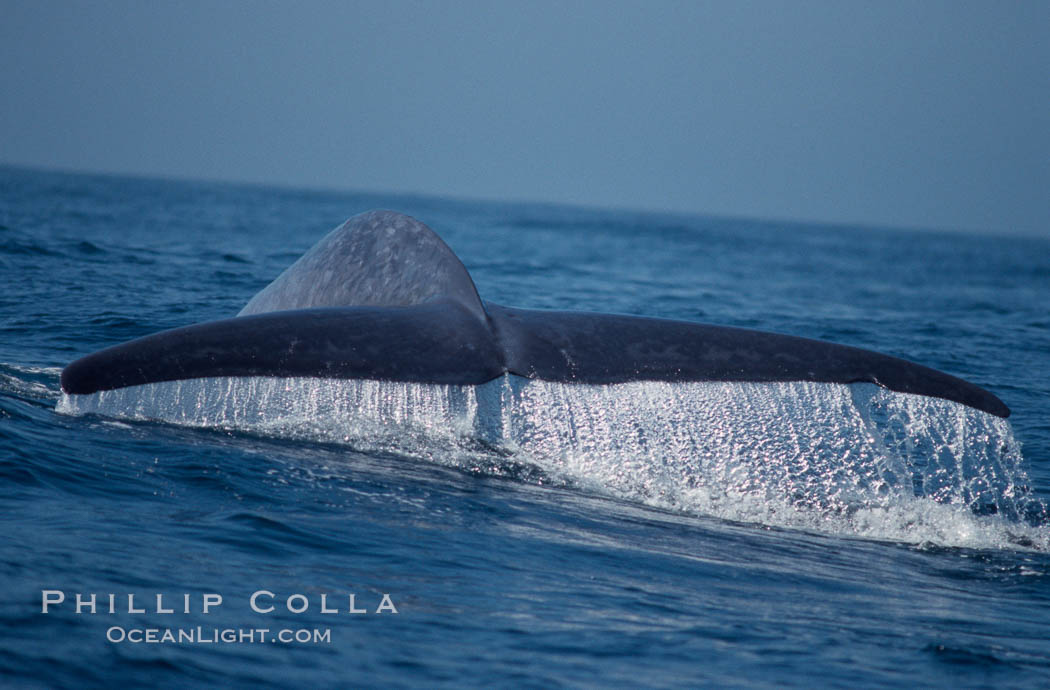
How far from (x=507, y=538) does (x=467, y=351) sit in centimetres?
94

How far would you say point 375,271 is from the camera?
6434 mm

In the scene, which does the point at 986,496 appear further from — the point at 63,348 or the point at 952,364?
the point at 63,348

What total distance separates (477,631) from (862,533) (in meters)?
2.94

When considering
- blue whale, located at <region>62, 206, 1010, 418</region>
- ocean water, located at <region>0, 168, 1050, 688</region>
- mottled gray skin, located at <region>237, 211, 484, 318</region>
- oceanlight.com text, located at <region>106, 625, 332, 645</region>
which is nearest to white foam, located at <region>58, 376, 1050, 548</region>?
ocean water, located at <region>0, 168, 1050, 688</region>

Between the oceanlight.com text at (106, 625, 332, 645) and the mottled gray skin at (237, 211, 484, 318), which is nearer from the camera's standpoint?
the oceanlight.com text at (106, 625, 332, 645)

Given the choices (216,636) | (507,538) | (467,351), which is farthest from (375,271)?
(216,636)

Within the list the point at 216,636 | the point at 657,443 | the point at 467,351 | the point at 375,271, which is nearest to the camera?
the point at 216,636

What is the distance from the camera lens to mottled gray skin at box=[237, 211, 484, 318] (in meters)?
6.12

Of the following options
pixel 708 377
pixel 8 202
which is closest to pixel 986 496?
pixel 708 377

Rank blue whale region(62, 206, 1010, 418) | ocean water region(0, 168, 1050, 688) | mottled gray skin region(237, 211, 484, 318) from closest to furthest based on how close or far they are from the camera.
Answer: ocean water region(0, 168, 1050, 688)
blue whale region(62, 206, 1010, 418)
mottled gray skin region(237, 211, 484, 318)

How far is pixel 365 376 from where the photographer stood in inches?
191

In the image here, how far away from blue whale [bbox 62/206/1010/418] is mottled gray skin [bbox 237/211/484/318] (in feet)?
0.07

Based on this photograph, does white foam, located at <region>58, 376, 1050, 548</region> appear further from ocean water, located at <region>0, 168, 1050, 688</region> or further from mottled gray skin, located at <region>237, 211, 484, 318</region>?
mottled gray skin, located at <region>237, 211, 484, 318</region>

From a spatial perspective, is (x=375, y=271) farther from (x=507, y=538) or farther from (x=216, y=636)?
(x=216, y=636)
